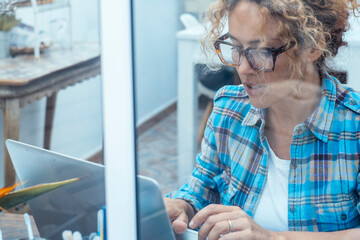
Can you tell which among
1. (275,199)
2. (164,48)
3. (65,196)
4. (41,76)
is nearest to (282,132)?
(275,199)

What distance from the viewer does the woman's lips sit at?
2.82ft

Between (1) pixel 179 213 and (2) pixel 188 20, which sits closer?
(1) pixel 179 213

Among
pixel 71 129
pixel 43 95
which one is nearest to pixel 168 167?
pixel 71 129

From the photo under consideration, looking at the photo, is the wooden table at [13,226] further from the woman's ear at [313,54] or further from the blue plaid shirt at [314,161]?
the woman's ear at [313,54]

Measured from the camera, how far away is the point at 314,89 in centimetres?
87

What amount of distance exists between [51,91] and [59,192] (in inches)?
36.8

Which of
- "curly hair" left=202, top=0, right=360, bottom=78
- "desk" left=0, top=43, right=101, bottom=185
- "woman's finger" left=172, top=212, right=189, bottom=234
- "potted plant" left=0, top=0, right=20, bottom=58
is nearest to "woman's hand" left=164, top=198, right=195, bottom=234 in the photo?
"woman's finger" left=172, top=212, right=189, bottom=234

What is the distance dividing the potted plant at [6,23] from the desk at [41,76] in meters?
0.04

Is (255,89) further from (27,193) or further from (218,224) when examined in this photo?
(27,193)

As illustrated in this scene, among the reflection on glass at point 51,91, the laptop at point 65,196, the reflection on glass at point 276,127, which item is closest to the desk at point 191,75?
the reflection on glass at point 276,127

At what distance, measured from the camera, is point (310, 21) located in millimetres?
776

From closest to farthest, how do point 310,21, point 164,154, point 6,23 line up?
point 310,21 < point 6,23 < point 164,154

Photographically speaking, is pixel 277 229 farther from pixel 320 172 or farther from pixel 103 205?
pixel 103 205

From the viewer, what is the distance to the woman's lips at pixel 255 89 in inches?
33.8
